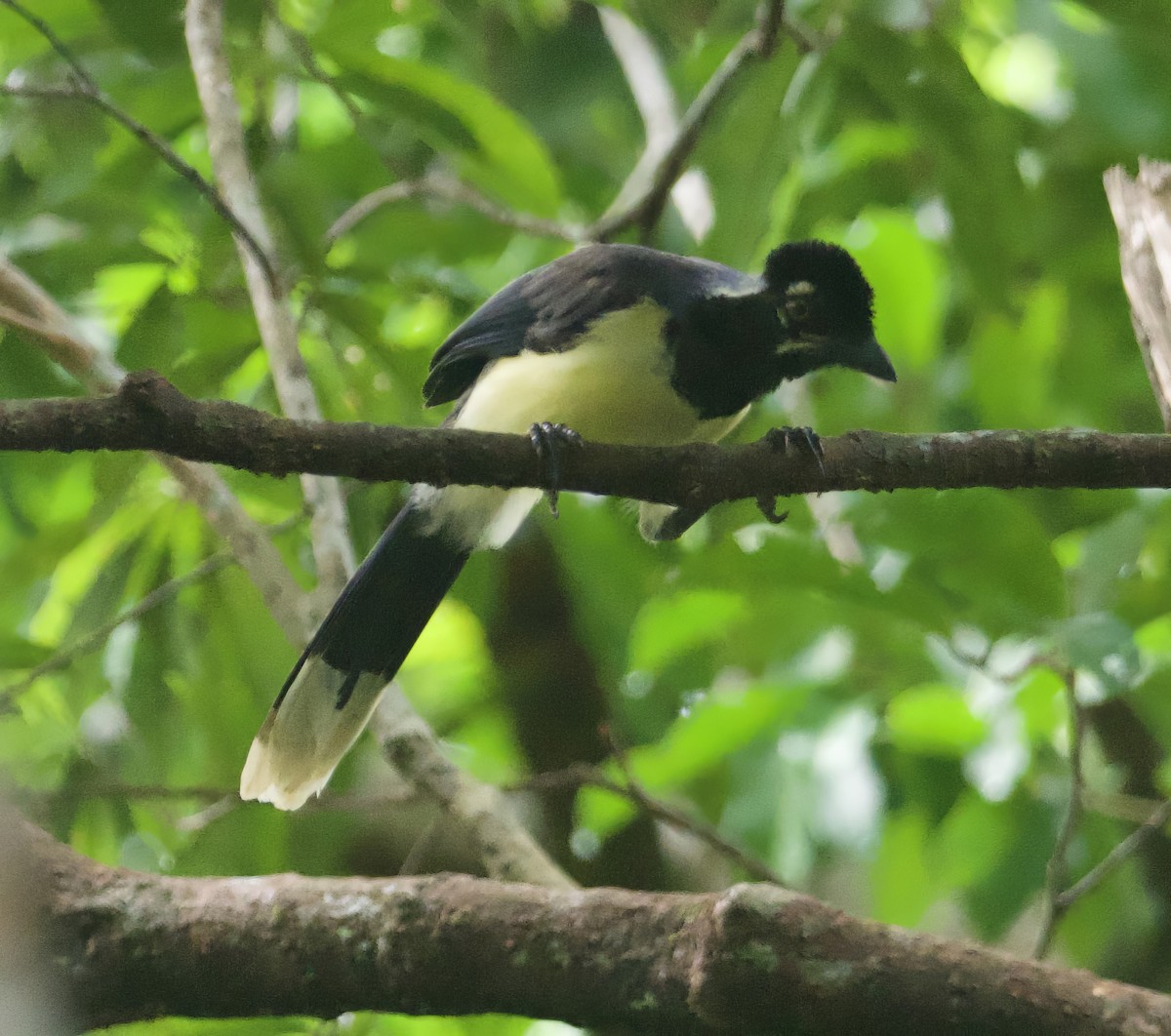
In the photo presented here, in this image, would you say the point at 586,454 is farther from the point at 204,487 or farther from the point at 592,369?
the point at 204,487

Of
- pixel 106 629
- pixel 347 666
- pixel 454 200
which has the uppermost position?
pixel 454 200

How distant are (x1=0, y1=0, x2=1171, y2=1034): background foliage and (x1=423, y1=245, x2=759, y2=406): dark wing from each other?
9 centimetres

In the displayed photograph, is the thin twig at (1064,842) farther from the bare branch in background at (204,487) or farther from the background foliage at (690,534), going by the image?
the bare branch in background at (204,487)

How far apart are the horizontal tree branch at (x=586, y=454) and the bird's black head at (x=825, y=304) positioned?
1.97ft

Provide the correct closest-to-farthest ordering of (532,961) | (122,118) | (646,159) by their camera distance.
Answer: (532,961), (122,118), (646,159)

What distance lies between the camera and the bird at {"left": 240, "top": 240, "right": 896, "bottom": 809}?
2611 millimetres

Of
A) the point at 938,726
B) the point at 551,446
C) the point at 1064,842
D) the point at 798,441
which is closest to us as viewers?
the point at 551,446

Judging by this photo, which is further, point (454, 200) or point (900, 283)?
point (900, 283)

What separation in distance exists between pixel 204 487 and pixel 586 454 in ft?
3.49

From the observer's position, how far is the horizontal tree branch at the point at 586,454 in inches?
64.8

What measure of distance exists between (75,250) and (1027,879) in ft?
7.59

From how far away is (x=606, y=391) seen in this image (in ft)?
8.52

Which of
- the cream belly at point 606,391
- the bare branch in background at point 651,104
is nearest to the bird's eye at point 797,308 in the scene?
the cream belly at point 606,391

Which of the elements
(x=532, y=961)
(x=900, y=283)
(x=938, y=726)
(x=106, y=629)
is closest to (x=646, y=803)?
(x=532, y=961)
